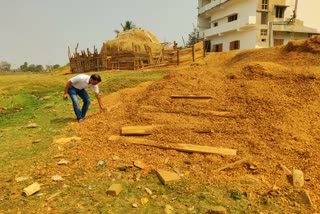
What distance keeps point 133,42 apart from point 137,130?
20.6m

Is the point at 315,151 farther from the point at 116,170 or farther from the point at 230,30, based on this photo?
the point at 230,30

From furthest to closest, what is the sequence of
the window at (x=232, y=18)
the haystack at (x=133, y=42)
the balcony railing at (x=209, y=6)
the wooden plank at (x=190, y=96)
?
the balcony railing at (x=209, y=6) < the window at (x=232, y=18) < the haystack at (x=133, y=42) < the wooden plank at (x=190, y=96)

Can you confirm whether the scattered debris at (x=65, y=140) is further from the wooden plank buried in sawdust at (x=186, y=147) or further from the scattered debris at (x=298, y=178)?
the scattered debris at (x=298, y=178)

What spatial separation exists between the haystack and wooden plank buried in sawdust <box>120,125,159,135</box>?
19225 millimetres

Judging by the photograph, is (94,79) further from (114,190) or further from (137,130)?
(114,190)

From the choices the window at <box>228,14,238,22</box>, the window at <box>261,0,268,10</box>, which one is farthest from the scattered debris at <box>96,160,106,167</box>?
the window at <box>228,14,238,22</box>

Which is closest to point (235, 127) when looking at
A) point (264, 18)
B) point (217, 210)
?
point (217, 210)

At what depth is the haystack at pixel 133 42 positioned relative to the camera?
→ 24047 millimetres

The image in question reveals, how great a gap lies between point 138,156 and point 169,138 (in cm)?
63

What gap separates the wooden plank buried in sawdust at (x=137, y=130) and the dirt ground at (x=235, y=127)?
0.40ft

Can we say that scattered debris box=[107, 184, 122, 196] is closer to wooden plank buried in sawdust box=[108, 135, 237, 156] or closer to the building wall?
wooden plank buried in sawdust box=[108, 135, 237, 156]

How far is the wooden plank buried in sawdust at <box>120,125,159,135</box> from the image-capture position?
4781 millimetres

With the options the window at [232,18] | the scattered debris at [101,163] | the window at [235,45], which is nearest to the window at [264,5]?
the window at [232,18]

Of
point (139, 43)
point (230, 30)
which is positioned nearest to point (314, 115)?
point (139, 43)
